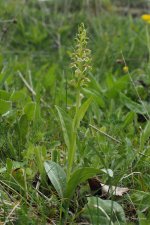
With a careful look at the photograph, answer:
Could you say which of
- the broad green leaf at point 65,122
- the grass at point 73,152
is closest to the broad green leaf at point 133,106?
the grass at point 73,152

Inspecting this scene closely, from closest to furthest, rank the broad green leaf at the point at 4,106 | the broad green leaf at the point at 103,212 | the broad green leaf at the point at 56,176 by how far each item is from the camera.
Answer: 1. the broad green leaf at the point at 103,212
2. the broad green leaf at the point at 56,176
3. the broad green leaf at the point at 4,106

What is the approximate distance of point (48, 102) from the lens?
2.81 meters

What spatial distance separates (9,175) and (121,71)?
1.98 meters

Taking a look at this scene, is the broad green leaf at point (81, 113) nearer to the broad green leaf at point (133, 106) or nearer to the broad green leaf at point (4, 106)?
the broad green leaf at point (4, 106)

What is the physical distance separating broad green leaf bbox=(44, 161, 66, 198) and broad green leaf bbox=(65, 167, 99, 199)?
3 centimetres

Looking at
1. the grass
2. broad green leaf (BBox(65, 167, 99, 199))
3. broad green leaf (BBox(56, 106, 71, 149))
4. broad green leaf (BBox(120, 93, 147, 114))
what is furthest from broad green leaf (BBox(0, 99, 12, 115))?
broad green leaf (BBox(120, 93, 147, 114))

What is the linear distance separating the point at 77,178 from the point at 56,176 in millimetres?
103

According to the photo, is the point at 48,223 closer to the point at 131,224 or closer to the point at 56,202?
the point at 56,202

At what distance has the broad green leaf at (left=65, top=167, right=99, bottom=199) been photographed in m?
1.59

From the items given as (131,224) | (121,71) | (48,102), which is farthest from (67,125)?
(121,71)

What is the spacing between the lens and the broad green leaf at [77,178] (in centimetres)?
159

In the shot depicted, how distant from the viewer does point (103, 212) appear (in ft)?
5.09

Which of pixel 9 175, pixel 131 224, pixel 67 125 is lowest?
pixel 131 224

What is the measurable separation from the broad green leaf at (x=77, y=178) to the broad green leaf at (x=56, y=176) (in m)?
0.03
